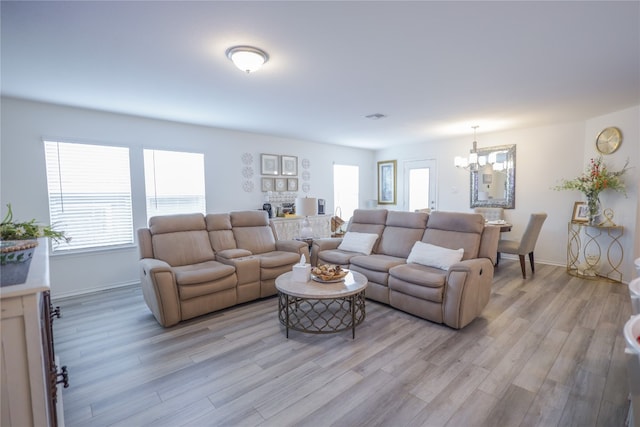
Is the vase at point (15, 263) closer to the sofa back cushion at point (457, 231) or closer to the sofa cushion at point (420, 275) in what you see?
the sofa cushion at point (420, 275)

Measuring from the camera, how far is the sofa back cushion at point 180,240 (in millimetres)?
3436

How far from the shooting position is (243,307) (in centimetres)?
338

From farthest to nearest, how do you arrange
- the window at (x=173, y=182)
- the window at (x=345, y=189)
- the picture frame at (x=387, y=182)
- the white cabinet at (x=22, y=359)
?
the picture frame at (x=387, y=182) < the window at (x=345, y=189) < the window at (x=173, y=182) < the white cabinet at (x=22, y=359)

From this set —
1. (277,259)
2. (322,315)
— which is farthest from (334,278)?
(277,259)

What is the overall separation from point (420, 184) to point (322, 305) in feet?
14.8

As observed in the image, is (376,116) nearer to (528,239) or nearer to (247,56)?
(247,56)

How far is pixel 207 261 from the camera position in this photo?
3.65m

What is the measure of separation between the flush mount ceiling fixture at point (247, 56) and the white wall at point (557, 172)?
488 centimetres

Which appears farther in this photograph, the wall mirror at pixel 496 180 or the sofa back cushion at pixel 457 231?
the wall mirror at pixel 496 180

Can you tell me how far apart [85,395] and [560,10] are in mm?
3872

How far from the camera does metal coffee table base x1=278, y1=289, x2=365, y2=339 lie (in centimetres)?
268

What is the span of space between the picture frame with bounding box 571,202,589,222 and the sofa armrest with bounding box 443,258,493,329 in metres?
2.87

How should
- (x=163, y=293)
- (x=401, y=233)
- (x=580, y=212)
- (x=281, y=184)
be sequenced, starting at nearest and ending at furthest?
(x=163, y=293), (x=401, y=233), (x=580, y=212), (x=281, y=184)

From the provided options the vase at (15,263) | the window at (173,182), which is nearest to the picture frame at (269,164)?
the window at (173,182)
